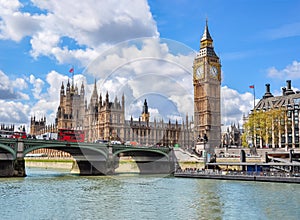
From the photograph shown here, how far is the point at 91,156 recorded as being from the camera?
233 ft

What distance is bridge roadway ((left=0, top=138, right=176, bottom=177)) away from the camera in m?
55.4

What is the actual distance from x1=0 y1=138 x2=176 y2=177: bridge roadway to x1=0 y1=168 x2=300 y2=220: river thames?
1493 cm

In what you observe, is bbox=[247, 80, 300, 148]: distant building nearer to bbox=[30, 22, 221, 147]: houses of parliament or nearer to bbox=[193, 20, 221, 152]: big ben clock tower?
bbox=[30, 22, 221, 147]: houses of parliament

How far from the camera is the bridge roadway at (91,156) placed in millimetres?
55406

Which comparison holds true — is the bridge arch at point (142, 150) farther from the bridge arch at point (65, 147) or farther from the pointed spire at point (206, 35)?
the pointed spire at point (206, 35)

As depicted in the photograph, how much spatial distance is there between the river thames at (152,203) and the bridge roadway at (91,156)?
14934 millimetres

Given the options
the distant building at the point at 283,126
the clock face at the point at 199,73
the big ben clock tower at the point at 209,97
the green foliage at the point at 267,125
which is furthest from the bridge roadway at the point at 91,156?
the big ben clock tower at the point at 209,97

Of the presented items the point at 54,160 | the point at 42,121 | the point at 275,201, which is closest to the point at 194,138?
the point at 54,160

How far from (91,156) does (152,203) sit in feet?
136

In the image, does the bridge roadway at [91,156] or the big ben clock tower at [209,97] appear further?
the big ben clock tower at [209,97]

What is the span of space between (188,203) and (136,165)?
4850 cm

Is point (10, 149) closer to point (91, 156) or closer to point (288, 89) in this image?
point (91, 156)

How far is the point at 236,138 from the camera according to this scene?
15125 cm

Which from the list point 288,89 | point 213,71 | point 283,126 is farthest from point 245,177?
point 213,71
